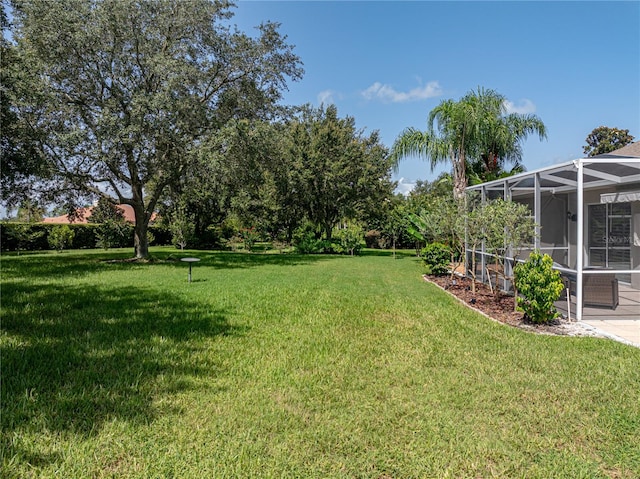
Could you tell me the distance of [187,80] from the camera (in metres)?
14.6

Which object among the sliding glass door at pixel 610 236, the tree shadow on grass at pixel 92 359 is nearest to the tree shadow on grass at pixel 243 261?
the tree shadow on grass at pixel 92 359

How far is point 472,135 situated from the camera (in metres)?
15.6

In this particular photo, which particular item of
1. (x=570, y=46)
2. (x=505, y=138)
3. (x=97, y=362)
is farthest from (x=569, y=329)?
(x=505, y=138)

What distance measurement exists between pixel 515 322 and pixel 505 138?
1155cm

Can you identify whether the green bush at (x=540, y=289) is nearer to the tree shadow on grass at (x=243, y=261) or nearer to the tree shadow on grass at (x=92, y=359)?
the tree shadow on grass at (x=92, y=359)

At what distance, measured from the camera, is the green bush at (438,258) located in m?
13.7

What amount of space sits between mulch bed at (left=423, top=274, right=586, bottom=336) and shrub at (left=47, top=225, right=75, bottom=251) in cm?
2288

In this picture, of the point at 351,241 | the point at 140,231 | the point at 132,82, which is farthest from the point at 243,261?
the point at 132,82

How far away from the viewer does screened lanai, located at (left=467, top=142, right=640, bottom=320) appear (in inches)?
285

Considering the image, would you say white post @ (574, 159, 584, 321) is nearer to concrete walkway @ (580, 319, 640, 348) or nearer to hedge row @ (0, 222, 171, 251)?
concrete walkway @ (580, 319, 640, 348)

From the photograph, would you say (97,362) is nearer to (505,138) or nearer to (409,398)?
(409,398)

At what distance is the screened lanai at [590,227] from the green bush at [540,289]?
67cm

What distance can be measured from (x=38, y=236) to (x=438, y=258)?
25.6 meters

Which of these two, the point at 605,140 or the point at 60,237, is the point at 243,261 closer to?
the point at 60,237
